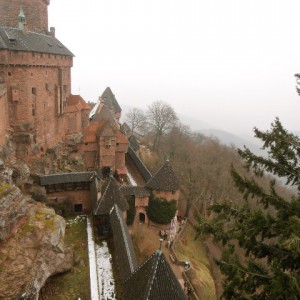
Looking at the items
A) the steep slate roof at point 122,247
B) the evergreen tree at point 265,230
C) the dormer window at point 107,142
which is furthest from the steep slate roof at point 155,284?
the dormer window at point 107,142

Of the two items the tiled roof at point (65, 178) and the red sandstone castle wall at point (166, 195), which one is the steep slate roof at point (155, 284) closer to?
the red sandstone castle wall at point (166, 195)

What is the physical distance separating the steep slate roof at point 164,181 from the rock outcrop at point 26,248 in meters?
9.91

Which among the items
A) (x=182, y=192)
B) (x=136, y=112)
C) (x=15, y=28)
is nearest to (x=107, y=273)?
(x=182, y=192)

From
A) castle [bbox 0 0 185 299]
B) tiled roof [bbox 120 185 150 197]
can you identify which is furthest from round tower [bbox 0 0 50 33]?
tiled roof [bbox 120 185 150 197]

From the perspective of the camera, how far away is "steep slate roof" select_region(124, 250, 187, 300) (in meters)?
13.7

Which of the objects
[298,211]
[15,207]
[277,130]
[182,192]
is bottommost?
[182,192]

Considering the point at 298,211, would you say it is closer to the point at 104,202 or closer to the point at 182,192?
the point at 104,202

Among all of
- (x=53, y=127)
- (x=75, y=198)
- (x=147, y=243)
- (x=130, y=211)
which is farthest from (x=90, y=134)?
(x=147, y=243)

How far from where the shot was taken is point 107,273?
67.2 ft

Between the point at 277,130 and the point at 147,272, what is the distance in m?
8.96

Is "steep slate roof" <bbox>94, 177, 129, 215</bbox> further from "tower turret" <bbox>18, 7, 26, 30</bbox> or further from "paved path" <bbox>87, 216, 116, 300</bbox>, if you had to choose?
"tower turret" <bbox>18, 7, 26, 30</bbox>

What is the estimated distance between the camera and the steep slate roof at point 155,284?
13.7 meters

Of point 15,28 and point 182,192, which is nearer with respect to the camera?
point 15,28

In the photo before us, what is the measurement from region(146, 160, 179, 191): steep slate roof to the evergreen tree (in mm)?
18477
